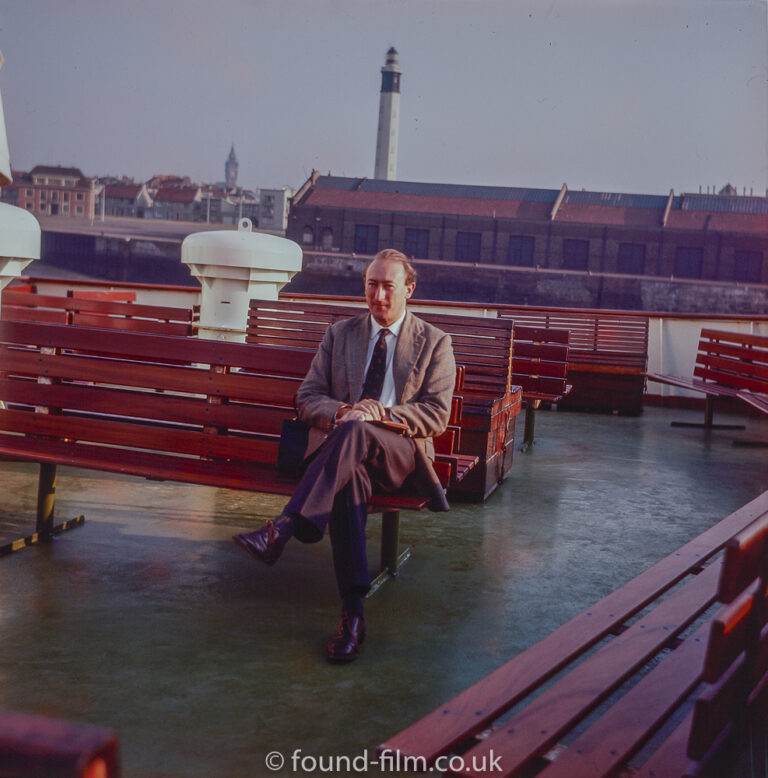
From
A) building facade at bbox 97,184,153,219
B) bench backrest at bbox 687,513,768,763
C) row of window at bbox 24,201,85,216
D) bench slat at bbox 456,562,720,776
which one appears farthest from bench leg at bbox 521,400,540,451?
building facade at bbox 97,184,153,219

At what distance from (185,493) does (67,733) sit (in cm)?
464

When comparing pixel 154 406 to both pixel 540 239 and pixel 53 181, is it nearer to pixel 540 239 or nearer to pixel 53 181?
pixel 53 181

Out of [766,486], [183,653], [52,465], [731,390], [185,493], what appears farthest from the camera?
[731,390]

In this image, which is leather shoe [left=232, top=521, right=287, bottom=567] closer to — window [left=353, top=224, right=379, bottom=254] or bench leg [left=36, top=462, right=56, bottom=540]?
bench leg [left=36, top=462, right=56, bottom=540]

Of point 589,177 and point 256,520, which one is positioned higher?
point 589,177

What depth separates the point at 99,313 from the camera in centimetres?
701

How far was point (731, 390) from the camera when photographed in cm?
796

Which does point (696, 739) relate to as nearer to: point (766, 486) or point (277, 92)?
point (766, 486)

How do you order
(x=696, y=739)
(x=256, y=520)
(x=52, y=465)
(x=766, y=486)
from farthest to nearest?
(x=766, y=486) < (x=256, y=520) < (x=52, y=465) < (x=696, y=739)

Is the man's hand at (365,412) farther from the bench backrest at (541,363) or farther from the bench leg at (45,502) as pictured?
the bench backrest at (541,363)

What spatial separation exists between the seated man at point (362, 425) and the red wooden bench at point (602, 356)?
5.71m

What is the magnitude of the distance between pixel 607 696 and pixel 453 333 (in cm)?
338

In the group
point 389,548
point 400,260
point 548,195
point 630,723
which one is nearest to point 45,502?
point 389,548

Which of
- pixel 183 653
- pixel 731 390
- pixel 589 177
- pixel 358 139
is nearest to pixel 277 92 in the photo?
pixel 358 139
